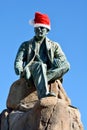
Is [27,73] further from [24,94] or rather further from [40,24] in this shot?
[40,24]

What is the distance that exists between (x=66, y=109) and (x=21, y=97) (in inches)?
67.0

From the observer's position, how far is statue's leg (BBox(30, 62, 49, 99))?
13.5 m

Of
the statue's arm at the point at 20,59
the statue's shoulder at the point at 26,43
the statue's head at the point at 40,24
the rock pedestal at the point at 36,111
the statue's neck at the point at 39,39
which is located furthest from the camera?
the statue's shoulder at the point at 26,43

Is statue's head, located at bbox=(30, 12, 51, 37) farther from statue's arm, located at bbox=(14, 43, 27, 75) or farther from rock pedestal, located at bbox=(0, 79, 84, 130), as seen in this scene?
rock pedestal, located at bbox=(0, 79, 84, 130)

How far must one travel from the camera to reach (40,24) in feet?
46.8

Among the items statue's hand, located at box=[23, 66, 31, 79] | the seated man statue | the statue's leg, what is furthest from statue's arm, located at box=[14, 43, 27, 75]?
the statue's leg

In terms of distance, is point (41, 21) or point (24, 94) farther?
point (41, 21)

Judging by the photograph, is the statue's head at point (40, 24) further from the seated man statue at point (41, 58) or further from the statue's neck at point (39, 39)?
the statue's neck at point (39, 39)

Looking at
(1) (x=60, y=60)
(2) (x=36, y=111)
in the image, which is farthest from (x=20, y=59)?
(2) (x=36, y=111)

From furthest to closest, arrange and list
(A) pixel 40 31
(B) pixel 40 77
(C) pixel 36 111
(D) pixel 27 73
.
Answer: (A) pixel 40 31 → (D) pixel 27 73 → (B) pixel 40 77 → (C) pixel 36 111

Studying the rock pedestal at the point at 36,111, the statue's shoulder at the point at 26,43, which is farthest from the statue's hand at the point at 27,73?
the statue's shoulder at the point at 26,43

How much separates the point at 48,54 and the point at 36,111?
2.15 m

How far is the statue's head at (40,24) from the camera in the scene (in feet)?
46.8

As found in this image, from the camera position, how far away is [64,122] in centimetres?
1266
